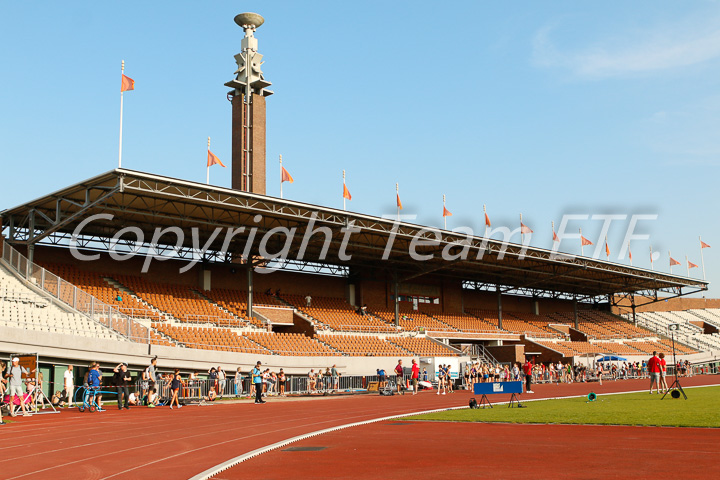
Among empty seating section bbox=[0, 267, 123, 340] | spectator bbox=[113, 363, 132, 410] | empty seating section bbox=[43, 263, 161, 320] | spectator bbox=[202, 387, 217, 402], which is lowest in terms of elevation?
spectator bbox=[202, 387, 217, 402]

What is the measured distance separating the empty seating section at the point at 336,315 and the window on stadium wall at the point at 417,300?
581 cm

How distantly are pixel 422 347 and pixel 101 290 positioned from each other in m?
22.9

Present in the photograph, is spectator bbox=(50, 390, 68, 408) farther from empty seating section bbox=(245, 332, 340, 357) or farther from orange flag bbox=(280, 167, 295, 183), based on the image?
orange flag bbox=(280, 167, 295, 183)

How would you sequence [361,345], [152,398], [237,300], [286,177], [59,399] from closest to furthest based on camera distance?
1. [59,399]
2. [152,398]
3. [286,177]
4. [361,345]
5. [237,300]

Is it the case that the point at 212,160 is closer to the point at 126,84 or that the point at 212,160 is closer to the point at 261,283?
the point at 126,84

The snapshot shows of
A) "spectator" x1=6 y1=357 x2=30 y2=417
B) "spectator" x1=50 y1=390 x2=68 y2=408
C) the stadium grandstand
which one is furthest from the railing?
"spectator" x1=6 y1=357 x2=30 y2=417

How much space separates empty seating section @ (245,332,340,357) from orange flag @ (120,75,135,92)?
15.7 metres

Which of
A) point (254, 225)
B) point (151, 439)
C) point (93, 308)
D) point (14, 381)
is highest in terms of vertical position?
point (254, 225)

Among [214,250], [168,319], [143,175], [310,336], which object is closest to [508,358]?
[310,336]

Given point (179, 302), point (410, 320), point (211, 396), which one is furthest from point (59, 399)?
point (410, 320)

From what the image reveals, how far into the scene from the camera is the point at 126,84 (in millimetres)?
34656

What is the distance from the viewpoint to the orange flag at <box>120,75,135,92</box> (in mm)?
34562

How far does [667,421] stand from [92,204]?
27510mm

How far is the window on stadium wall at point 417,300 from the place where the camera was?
6241 cm
